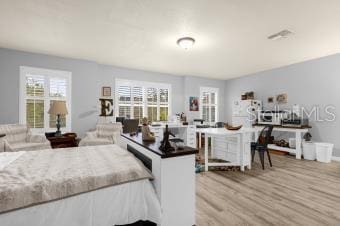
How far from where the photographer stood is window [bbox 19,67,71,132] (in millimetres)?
4156

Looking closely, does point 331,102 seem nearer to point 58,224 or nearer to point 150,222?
point 150,222

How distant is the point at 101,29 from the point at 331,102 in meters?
5.56

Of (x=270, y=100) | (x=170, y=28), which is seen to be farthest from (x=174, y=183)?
(x=270, y=100)

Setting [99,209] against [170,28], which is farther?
[170,28]

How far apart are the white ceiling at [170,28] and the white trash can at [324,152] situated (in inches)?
87.2

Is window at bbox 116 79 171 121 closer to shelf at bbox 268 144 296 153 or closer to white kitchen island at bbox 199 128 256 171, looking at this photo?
white kitchen island at bbox 199 128 256 171

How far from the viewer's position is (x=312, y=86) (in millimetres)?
4816

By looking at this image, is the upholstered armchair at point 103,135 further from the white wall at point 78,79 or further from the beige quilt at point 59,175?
the beige quilt at point 59,175

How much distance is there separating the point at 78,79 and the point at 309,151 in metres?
6.26

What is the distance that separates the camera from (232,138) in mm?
3885

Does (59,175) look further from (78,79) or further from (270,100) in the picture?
(270,100)

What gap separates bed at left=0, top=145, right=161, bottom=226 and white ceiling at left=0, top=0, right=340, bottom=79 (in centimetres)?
204

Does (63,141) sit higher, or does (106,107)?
(106,107)

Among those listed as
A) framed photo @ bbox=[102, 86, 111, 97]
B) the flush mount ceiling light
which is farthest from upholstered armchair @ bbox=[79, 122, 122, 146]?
the flush mount ceiling light
